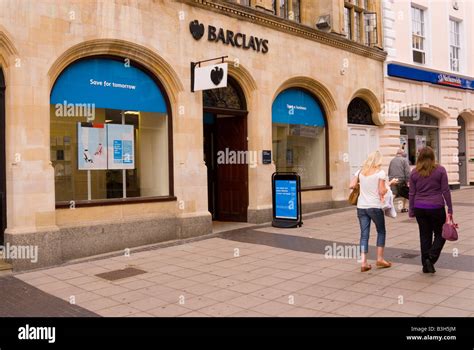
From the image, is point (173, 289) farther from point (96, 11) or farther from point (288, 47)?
point (288, 47)

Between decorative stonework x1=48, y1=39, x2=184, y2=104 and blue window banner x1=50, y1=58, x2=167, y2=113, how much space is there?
0.18m

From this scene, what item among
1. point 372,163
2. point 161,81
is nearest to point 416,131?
point 161,81

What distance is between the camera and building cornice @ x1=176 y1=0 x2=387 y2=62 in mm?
11414

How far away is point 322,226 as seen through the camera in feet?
39.5

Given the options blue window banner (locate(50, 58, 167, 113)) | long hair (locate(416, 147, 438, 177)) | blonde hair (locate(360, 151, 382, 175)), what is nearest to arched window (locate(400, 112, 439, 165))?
blue window banner (locate(50, 58, 167, 113))

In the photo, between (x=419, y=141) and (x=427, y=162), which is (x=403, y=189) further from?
(x=427, y=162)

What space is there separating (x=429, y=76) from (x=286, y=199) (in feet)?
35.2

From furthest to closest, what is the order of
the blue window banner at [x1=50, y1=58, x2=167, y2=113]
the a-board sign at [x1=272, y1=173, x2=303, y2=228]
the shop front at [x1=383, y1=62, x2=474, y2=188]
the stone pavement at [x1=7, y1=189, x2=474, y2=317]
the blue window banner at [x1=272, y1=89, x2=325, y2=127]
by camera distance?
the shop front at [x1=383, y1=62, x2=474, y2=188] < the blue window banner at [x1=272, y1=89, x2=325, y2=127] < the a-board sign at [x1=272, y1=173, x2=303, y2=228] < the blue window banner at [x1=50, y1=58, x2=167, y2=113] < the stone pavement at [x1=7, y1=189, x2=474, y2=317]

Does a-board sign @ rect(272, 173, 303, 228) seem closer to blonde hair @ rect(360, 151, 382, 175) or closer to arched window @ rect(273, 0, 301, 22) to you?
blonde hair @ rect(360, 151, 382, 175)

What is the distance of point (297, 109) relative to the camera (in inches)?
570

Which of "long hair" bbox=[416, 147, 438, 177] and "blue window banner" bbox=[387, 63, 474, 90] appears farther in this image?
"blue window banner" bbox=[387, 63, 474, 90]

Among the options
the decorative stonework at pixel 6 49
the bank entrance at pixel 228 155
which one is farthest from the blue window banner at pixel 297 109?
the decorative stonework at pixel 6 49

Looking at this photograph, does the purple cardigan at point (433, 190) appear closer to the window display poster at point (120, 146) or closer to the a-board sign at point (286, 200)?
the a-board sign at point (286, 200)

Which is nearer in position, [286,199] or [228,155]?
[286,199]
